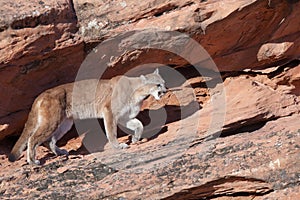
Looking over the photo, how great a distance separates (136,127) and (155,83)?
2.37 ft

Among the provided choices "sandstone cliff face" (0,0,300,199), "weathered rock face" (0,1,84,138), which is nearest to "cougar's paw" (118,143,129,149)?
"sandstone cliff face" (0,0,300,199)

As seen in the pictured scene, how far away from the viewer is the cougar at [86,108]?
8.36 m

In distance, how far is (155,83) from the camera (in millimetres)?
8938

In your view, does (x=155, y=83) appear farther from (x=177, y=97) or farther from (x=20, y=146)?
(x=20, y=146)

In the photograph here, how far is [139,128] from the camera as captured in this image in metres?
8.84

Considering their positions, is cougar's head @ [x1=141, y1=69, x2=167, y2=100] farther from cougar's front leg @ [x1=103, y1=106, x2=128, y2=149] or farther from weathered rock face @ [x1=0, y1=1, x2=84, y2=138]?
weathered rock face @ [x1=0, y1=1, x2=84, y2=138]

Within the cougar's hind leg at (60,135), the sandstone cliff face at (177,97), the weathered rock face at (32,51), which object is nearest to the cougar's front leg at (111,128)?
the sandstone cliff face at (177,97)

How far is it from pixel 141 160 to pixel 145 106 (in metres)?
1.78

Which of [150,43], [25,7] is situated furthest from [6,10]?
[150,43]

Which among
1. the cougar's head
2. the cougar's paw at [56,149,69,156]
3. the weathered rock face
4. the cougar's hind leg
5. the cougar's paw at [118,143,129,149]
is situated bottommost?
the cougar's paw at [118,143,129,149]

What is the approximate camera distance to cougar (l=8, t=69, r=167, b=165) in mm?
8359

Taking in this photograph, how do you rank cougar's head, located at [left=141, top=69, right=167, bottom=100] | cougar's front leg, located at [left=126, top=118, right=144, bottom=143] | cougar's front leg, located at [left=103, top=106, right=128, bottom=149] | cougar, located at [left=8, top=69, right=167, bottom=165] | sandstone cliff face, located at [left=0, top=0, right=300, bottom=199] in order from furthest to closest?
1. cougar's head, located at [left=141, top=69, right=167, bottom=100]
2. cougar's front leg, located at [left=126, top=118, right=144, bottom=143]
3. cougar's front leg, located at [left=103, top=106, right=128, bottom=149]
4. cougar, located at [left=8, top=69, right=167, bottom=165]
5. sandstone cliff face, located at [left=0, top=0, right=300, bottom=199]

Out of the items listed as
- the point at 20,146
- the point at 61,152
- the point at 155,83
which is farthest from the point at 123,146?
the point at 20,146

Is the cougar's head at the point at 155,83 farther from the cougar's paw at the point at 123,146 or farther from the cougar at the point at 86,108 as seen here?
the cougar's paw at the point at 123,146
